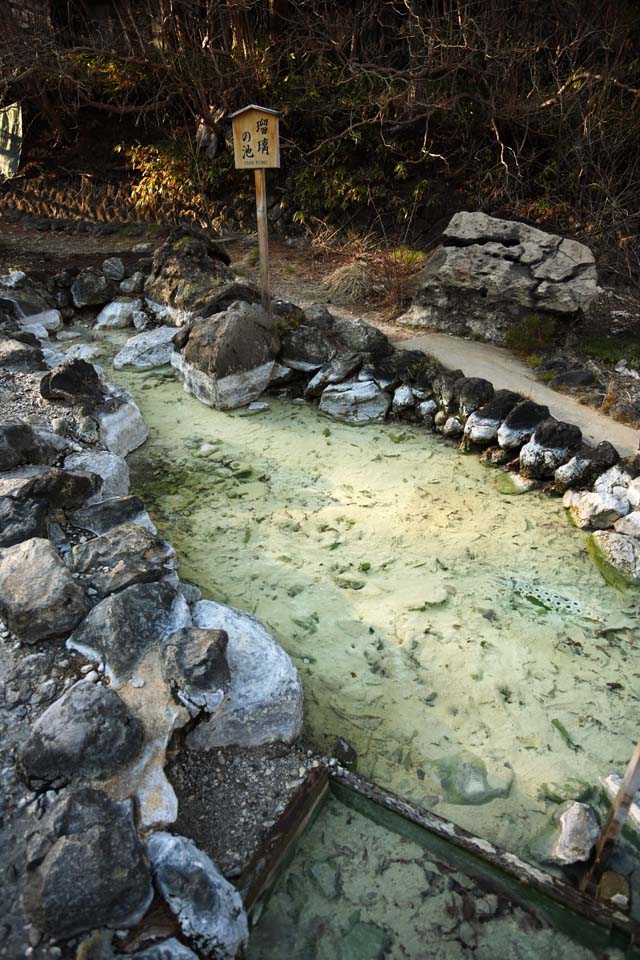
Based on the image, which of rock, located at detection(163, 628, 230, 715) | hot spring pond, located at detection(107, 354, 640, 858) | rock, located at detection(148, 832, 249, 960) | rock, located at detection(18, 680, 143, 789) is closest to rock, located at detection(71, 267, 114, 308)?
hot spring pond, located at detection(107, 354, 640, 858)

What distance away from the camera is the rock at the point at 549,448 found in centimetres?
458

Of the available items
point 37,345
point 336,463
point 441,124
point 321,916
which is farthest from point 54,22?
point 321,916

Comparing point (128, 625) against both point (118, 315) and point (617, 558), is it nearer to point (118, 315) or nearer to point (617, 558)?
point (617, 558)

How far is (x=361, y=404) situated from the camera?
5605 mm

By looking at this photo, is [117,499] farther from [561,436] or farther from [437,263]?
[437,263]

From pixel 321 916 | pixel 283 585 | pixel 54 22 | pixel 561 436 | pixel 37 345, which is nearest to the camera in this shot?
pixel 321 916

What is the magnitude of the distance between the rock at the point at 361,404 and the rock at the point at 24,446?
2.20 m

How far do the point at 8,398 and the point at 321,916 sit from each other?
4.13 m

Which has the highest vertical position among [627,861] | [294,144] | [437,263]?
[294,144]

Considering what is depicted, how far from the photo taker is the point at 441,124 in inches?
356

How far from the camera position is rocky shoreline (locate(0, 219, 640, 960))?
2.04m

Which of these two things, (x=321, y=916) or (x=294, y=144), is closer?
(x=321, y=916)

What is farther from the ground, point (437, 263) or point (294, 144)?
point (294, 144)

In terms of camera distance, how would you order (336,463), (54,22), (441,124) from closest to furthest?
(336,463)
(441,124)
(54,22)
